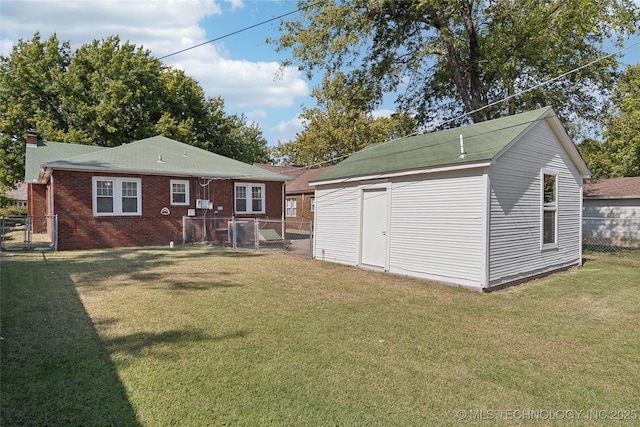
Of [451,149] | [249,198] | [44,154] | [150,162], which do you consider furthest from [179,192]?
[451,149]

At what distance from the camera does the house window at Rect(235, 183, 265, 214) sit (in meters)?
18.2

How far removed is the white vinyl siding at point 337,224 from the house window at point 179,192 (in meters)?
6.73

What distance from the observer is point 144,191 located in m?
15.5

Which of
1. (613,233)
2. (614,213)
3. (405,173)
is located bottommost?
(613,233)

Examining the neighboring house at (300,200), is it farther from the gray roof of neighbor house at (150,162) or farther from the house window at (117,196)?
the house window at (117,196)

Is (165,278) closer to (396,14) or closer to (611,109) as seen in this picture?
(396,14)

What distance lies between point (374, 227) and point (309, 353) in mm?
6468

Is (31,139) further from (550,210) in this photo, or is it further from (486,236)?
(550,210)

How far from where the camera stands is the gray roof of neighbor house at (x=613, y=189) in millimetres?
19980

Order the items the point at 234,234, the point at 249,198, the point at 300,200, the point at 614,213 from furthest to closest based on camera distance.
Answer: the point at 300,200, the point at 614,213, the point at 249,198, the point at 234,234

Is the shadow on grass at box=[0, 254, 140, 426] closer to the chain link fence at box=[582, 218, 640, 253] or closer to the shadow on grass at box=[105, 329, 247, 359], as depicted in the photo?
the shadow on grass at box=[105, 329, 247, 359]

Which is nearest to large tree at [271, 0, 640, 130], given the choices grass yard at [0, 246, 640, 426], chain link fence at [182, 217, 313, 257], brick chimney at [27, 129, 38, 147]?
chain link fence at [182, 217, 313, 257]

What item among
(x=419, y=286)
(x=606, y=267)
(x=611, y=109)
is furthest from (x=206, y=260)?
(x=611, y=109)

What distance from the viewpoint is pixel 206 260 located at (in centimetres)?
1141
